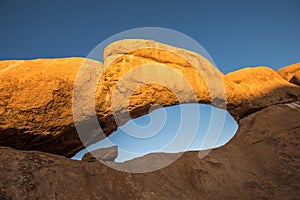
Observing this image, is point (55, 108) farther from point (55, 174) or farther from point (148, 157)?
point (148, 157)

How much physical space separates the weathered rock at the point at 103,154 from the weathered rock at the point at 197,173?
6.85 ft

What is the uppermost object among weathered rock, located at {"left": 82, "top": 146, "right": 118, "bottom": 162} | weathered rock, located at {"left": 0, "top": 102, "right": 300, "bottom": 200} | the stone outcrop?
the stone outcrop

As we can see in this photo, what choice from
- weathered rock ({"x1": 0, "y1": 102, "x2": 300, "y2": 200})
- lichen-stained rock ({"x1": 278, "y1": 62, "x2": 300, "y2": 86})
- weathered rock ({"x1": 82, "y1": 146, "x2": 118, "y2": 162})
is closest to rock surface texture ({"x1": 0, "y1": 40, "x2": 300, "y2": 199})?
weathered rock ({"x1": 0, "y1": 102, "x2": 300, "y2": 200})

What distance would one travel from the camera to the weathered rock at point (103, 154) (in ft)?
29.6

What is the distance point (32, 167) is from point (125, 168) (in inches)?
93.0

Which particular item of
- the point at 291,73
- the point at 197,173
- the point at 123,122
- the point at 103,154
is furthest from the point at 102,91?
the point at 291,73

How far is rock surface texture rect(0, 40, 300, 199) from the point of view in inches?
224

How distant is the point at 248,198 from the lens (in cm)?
690

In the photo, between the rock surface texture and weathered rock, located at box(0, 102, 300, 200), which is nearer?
weathered rock, located at box(0, 102, 300, 200)

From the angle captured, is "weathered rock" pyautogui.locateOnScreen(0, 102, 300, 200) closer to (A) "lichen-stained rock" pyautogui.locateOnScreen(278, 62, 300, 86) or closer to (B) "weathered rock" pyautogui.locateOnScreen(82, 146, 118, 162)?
(B) "weathered rock" pyautogui.locateOnScreen(82, 146, 118, 162)

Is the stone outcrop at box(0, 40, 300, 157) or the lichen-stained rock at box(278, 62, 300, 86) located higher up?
the stone outcrop at box(0, 40, 300, 157)

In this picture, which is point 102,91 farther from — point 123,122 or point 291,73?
point 291,73

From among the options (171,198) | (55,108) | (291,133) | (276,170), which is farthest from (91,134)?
(291,133)

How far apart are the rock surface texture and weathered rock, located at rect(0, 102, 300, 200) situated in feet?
0.08
